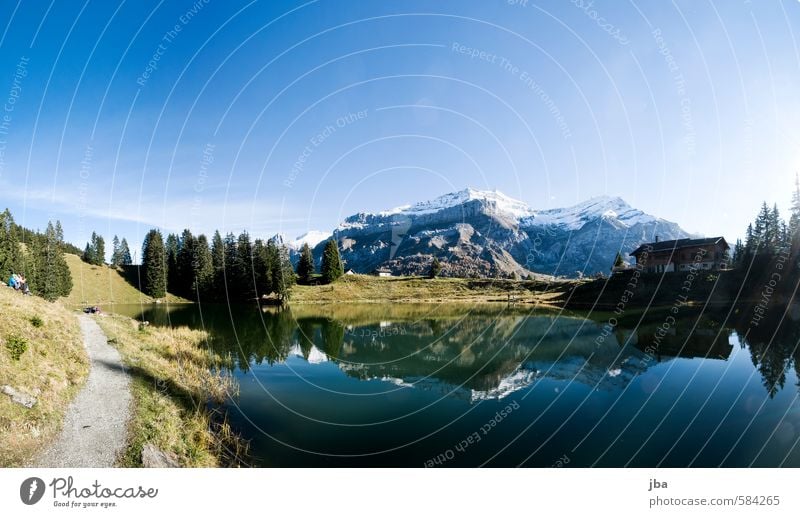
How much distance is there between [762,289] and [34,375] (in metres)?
61.7

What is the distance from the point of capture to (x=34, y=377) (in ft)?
32.4

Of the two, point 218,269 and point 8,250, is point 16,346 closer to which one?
point 8,250

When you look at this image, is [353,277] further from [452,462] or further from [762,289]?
[452,462]

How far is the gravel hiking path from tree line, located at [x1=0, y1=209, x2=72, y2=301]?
143 ft

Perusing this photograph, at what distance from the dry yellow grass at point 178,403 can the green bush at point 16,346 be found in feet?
10.5

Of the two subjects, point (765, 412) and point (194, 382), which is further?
point (194, 382)

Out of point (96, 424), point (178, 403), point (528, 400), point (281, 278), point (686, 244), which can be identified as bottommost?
point (528, 400)

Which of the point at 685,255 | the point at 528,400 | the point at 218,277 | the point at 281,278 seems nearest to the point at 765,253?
the point at 685,255

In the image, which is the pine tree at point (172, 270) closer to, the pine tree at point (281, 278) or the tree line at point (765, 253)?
the pine tree at point (281, 278)

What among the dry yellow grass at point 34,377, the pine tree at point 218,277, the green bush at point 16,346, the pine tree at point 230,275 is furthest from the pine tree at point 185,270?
the green bush at point 16,346

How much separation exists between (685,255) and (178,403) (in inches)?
2637

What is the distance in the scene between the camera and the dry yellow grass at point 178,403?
9.33 m

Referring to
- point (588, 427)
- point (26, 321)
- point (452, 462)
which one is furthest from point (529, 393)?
point (26, 321)
